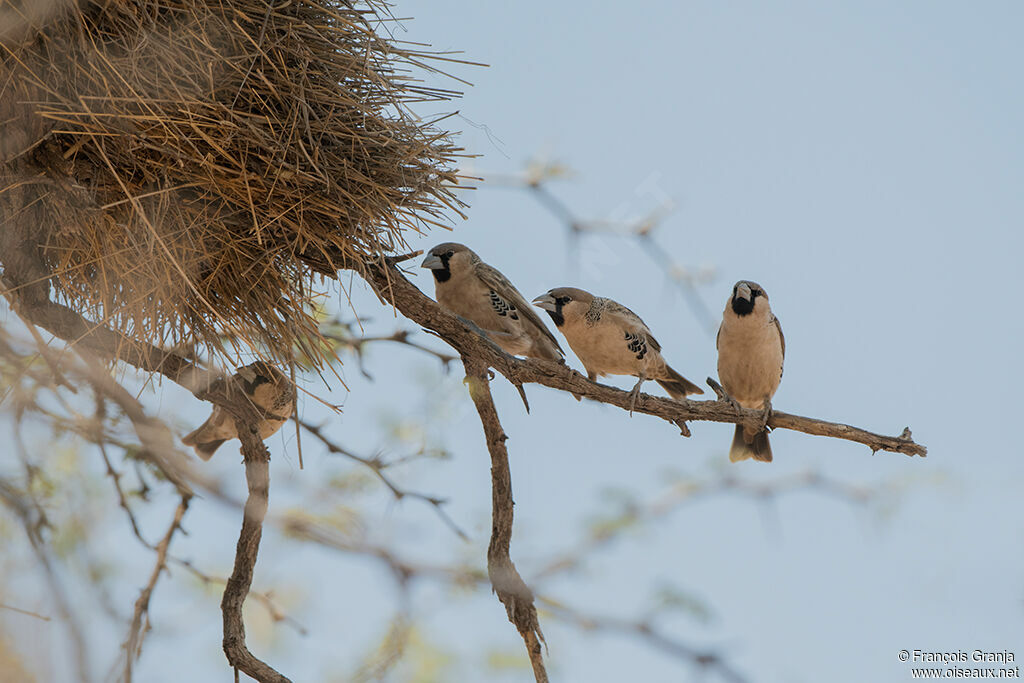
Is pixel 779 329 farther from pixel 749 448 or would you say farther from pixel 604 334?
pixel 604 334

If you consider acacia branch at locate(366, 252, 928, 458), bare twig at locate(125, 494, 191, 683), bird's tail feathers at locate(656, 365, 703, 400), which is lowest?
bare twig at locate(125, 494, 191, 683)

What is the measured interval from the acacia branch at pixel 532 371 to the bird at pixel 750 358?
27.4 inches

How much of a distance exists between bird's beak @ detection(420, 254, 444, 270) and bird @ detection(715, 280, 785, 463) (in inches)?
36.3

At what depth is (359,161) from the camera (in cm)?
190

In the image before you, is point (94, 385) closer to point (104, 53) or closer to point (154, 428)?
point (154, 428)

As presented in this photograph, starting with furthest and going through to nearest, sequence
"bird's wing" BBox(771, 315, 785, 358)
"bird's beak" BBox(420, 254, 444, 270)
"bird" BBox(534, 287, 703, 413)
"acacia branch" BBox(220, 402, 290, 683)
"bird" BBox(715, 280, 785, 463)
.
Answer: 1. "bird's wing" BBox(771, 315, 785, 358)
2. "bird" BBox(715, 280, 785, 463)
3. "bird" BBox(534, 287, 703, 413)
4. "bird's beak" BBox(420, 254, 444, 270)
5. "acacia branch" BBox(220, 402, 290, 683)

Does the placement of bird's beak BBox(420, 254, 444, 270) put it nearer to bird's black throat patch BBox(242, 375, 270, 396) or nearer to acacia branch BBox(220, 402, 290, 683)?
bird's black throat patch BBox(242, 375, 270, 396)

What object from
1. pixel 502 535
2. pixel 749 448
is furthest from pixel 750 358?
pixel 502 535

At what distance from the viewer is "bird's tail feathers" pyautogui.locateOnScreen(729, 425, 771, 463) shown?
9.39ft

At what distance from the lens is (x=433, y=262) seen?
257cm

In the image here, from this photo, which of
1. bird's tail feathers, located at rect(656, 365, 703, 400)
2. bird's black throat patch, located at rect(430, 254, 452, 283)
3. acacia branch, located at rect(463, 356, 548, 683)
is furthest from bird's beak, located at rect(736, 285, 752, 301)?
acacia branch, located at rect(463, 356, 548, 683)

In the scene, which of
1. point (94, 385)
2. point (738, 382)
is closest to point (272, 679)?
point (94, 385)

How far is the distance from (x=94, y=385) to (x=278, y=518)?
1.98ft

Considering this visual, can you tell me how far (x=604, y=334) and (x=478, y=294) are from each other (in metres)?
0.37
